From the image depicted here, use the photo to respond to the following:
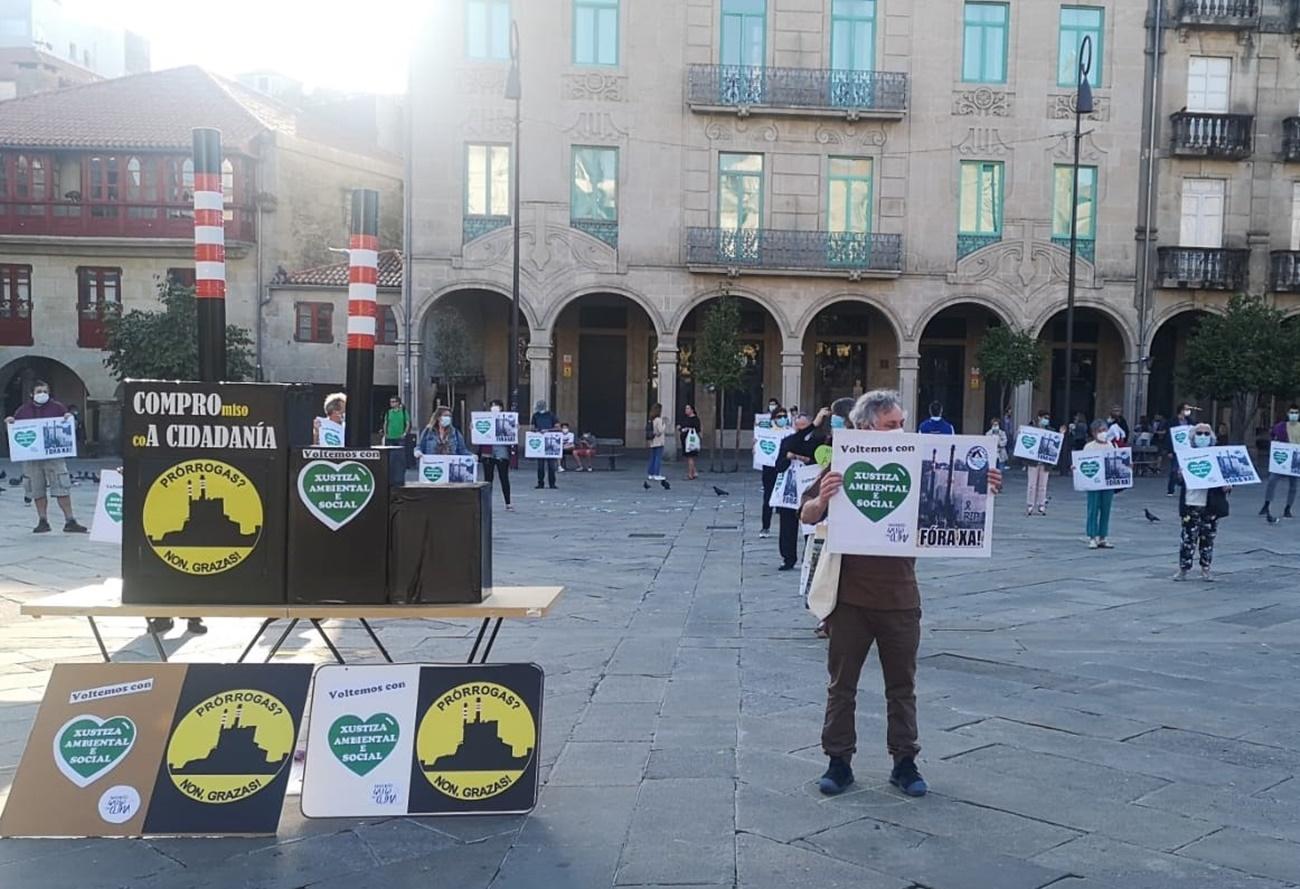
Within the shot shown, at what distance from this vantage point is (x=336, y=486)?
5.26m

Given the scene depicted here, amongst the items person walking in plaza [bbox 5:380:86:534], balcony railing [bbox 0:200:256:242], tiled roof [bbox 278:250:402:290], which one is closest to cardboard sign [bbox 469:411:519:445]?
person walking in plaza [bbox 5:380:86:534]

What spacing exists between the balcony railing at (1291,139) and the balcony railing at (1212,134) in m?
0.95

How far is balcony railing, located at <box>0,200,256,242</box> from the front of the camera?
32.9m

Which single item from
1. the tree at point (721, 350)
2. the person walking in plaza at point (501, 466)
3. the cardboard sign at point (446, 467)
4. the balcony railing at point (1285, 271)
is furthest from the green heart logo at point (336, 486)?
the balcony railing at point (1285, 271)

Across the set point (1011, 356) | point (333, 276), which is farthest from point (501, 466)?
point (333, 276)

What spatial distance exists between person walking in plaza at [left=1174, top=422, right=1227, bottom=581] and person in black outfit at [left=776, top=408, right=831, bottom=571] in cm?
423

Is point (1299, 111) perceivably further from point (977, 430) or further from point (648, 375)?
point (648, 375)

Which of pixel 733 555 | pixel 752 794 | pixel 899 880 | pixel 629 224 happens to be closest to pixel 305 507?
pixel 752 794

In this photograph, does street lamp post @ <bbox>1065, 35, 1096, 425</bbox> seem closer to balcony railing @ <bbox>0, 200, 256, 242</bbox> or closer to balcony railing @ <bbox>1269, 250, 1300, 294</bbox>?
balcony railing @ <bbox>1269, 250, 1300, 294</bbox>

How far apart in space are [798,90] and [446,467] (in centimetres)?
1783

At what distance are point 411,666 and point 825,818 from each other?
2.07m

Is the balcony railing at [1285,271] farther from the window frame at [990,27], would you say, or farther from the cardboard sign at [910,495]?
the cardboard sign at [910,495]

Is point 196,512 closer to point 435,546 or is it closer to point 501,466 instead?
point 435,546

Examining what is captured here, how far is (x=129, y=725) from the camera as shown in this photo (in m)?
5.30
